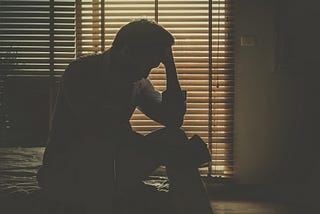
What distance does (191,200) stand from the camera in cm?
223

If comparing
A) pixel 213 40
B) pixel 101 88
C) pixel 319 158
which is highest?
pixel 213 40

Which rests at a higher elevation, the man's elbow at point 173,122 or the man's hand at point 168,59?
the man's hand at point 168,59

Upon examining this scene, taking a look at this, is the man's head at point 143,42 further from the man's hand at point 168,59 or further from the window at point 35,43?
the window at point 35,43

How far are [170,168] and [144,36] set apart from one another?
25.9 inches

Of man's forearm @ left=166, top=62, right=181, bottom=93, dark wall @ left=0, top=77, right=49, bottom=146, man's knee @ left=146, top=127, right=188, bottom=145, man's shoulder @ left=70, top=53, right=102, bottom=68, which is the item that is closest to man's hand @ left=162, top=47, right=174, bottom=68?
man's forearm @ left=166, top=62, right=181, bottom=93

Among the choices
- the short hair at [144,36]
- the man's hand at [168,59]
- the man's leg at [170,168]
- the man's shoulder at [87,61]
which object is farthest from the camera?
the man's hand at [168,59]

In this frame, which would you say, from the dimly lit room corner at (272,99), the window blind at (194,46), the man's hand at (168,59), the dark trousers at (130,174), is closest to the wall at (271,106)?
the dimly lit room corner at (272,99)

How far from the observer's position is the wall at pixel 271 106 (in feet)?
13.4

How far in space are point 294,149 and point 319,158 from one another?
0.22 meters

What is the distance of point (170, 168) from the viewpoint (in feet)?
7.55

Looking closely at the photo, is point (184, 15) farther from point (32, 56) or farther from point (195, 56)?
point (32, 56)

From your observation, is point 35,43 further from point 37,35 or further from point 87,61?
point 87,61

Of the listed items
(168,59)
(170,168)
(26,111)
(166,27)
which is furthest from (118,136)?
(26,111)

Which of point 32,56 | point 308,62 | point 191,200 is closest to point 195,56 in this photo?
point 308,62
